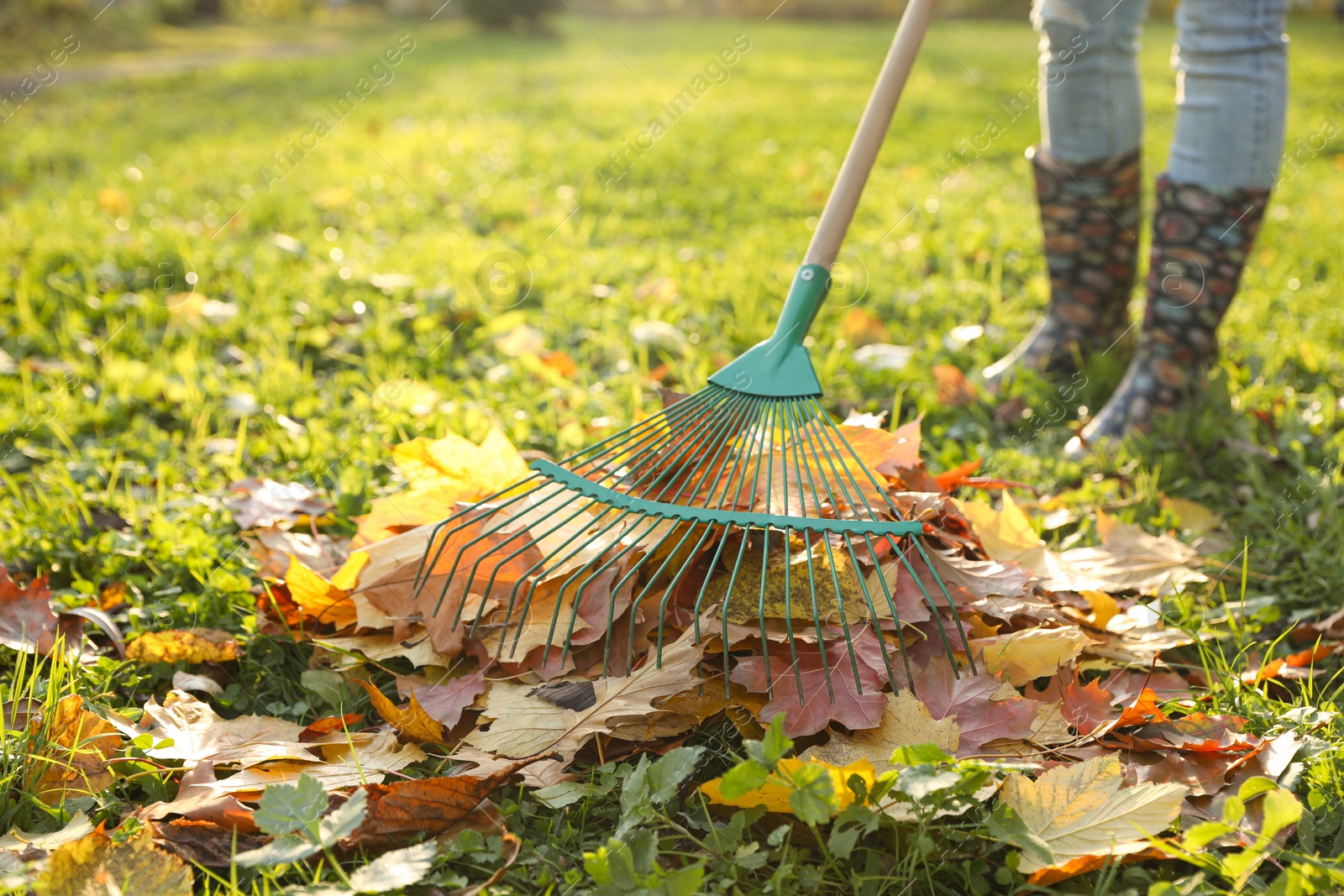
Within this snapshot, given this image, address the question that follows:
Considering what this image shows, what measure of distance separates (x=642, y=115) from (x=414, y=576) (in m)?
5.15

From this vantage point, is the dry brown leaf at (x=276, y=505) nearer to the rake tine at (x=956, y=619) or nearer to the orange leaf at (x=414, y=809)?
the orange leaf at (x=414, y=809)

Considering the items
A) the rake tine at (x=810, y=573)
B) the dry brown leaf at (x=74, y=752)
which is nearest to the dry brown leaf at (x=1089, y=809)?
the rake tine at (x=810, y=573)

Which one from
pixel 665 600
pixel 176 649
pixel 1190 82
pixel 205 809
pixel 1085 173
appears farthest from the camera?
pixel 1085 173

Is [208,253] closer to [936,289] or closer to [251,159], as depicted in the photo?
[251,159]

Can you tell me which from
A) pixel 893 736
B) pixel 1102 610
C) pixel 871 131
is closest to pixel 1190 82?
pixel 871 131

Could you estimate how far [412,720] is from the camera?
1.27 m

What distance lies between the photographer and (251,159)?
4.88 m

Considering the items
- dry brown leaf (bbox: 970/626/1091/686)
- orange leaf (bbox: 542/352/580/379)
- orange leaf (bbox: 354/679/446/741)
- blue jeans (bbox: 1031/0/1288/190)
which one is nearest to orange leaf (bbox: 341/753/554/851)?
orange leaf (bbox: 354/679/446/741)

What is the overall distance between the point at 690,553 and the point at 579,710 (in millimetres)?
280

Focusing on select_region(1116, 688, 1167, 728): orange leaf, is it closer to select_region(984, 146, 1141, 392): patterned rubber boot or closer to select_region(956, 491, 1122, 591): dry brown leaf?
select_region(956, 491, 1122, 591): dry brown leaf

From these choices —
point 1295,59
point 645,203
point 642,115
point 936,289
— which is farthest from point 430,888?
point 1295,59

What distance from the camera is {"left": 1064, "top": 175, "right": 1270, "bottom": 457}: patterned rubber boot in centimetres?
201

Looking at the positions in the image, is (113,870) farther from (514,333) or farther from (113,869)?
(514,333)

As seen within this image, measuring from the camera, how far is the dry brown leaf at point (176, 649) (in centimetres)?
149
